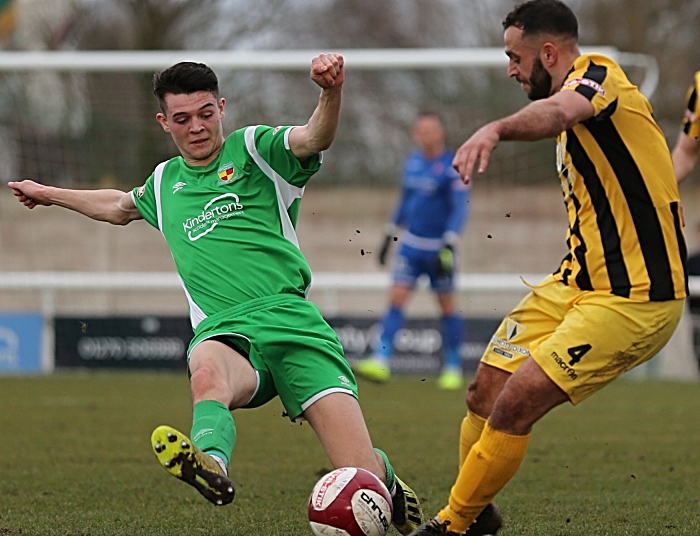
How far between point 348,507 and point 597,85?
5.65ft

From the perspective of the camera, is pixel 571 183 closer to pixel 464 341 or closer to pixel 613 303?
pixel 613 303

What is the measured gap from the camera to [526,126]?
12.3ft

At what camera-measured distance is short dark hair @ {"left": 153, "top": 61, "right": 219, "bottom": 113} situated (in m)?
4.57

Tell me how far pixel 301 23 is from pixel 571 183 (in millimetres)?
19357

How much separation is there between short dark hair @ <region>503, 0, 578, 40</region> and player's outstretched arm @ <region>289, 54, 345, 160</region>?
0.72 m

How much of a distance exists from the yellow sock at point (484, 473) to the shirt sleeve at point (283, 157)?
123cm

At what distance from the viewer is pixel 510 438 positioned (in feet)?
14.1

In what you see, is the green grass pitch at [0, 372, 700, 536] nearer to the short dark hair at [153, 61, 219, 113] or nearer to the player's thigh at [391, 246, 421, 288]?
the player's thigh at [391, 246, 421, 288]

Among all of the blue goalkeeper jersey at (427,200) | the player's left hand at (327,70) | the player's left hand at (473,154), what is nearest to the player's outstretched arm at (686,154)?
the player's left hand at (327,70)

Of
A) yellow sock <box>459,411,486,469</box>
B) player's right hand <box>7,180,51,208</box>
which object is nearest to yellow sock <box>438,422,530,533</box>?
yellow sock <box>459,411,486,469</box>

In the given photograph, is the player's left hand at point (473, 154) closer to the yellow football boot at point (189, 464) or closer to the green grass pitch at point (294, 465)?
the yellow football boot at point (189, 464)

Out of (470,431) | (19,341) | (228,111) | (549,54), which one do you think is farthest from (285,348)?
(19,341)

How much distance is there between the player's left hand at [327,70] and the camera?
4.20 meters

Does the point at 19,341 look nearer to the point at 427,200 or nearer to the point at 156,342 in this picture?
the point at 156,342
